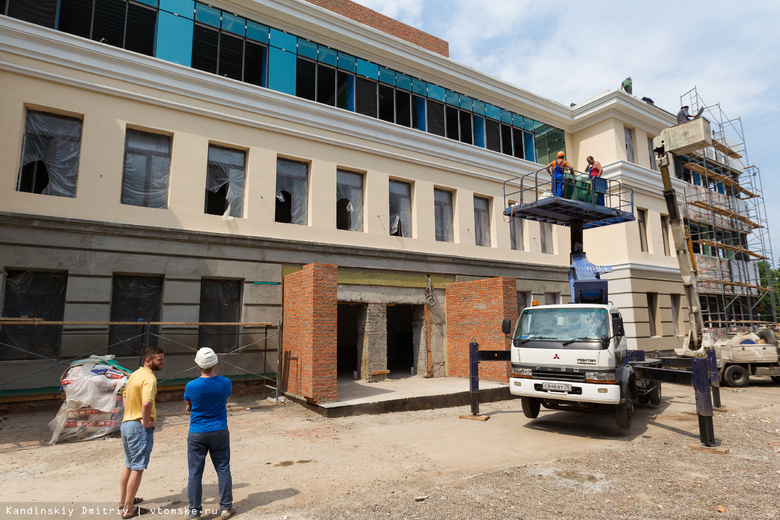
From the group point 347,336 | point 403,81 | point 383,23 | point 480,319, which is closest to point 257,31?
point 403,81

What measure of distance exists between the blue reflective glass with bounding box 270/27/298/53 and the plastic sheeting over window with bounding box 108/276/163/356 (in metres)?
9.02

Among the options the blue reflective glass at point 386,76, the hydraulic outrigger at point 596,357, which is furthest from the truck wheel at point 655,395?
the blue reflective glass at point 386,76

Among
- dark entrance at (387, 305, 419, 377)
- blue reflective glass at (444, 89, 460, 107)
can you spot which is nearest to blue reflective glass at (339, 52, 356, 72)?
blue reflective glass at (444, 89, 460, 107)

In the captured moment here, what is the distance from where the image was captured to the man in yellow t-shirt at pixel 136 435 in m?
5.02

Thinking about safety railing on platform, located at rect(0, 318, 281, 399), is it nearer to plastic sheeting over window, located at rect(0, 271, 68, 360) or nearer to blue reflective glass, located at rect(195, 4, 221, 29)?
plastic sheeting over window, located at rect(0, 271, 68, 360)

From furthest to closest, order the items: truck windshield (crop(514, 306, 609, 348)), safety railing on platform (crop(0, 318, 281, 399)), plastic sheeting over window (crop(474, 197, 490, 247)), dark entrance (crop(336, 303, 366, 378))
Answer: dark entrance (crop(336, 303, 366, 378)), plastic sheeting over window (crop(474, 197, 490, 247)), safety railing on platform (crop(0, 318, 281, 399)), truck windshield (crop(514, 306, 609, 348))

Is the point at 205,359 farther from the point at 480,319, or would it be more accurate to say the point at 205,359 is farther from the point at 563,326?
the point at 480,319

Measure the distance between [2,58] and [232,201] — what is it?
6.54 meters

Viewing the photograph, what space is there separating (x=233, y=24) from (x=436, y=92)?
8612 millimetres

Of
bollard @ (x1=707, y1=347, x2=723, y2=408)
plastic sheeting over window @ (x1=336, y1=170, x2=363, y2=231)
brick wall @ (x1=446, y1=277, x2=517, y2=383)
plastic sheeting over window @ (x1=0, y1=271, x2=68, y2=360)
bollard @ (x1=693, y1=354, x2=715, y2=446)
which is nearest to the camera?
bollard @ (x1=693, y1=354, x2=715, y2=446)

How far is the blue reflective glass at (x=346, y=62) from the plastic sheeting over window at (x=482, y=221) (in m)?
7.75

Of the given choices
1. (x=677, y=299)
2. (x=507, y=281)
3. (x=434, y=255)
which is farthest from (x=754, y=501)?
(x=677, y=299)

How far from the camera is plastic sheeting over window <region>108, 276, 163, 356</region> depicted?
1170 cm

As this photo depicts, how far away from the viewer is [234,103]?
14.0 metres
